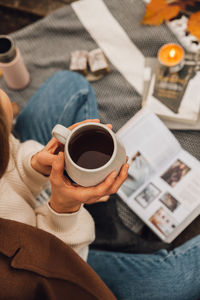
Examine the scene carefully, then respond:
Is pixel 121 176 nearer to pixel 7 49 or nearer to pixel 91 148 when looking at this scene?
pixel 91 148

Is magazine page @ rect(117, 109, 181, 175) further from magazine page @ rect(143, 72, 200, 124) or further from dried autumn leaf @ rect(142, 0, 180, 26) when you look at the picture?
dried autumn leaf @ rect(142, 0, 180, 26)

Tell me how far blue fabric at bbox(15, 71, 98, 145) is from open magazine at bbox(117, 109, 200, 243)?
16cm

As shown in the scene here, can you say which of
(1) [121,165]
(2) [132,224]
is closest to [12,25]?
(2) [132,224]

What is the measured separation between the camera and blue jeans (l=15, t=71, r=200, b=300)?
80cm

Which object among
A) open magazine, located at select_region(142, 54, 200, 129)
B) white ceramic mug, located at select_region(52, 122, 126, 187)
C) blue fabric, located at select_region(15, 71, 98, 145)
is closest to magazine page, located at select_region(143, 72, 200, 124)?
open magazine, located at select_region(142, 54, 200, 129)

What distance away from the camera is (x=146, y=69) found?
1.06 m

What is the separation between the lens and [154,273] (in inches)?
32.1

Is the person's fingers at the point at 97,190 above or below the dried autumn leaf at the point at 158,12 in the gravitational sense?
below

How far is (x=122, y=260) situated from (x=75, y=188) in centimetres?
37

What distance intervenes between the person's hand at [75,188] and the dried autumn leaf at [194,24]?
735 mm

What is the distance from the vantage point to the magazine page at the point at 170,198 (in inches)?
36.5

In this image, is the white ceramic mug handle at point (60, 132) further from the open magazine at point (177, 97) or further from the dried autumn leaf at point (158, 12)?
the dried autumn leaf at point (158, 12)

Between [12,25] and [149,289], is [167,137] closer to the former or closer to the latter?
[149,289]

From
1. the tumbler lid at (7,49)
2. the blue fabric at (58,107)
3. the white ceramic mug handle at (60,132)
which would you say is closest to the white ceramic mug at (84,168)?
the white ceramic mug handle at (60,132)
